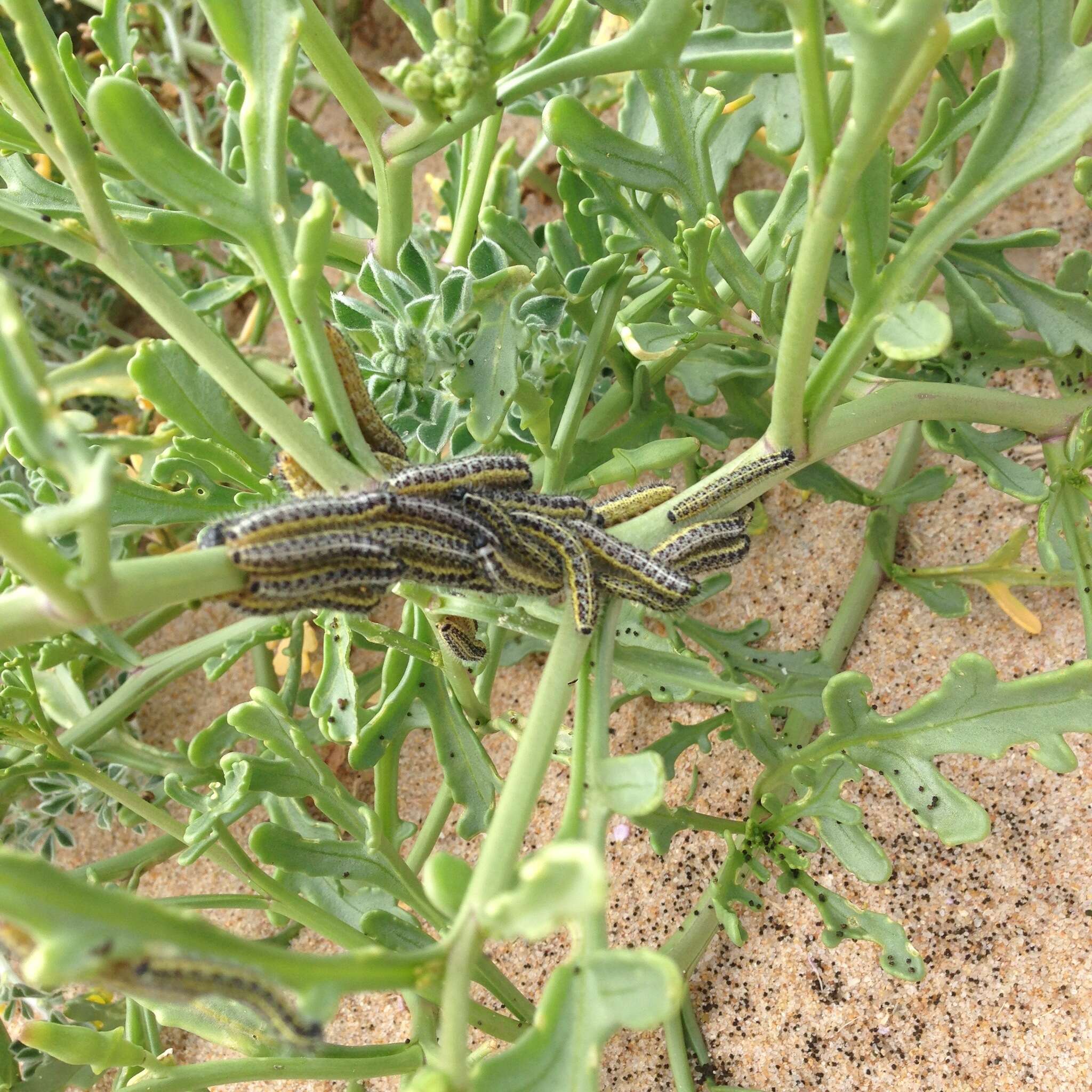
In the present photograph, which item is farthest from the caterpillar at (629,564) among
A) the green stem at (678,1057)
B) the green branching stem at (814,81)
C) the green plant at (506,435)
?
the green stem at (678,1057)

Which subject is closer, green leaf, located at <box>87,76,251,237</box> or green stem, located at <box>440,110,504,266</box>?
green leaf, located at <box>87,76,251,237</box>

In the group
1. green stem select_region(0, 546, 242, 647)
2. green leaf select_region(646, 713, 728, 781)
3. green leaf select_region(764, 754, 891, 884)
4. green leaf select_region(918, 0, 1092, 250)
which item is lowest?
green leaf select_region(646, 713, 728, 781)

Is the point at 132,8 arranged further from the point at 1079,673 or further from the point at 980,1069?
the point at 980,1069

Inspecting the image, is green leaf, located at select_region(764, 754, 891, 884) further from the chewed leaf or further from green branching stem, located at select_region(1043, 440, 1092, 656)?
green branching stem, located at select_region(1043, 440, 1092, 656)

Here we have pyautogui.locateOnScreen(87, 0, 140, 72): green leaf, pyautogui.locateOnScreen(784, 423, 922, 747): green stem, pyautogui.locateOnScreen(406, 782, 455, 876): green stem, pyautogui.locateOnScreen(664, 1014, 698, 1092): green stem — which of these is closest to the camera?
pyautogui.locateOnScreen(87, 0, 140, 72): green leaf

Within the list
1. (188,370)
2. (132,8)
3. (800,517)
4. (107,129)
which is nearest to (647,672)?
(188,370)

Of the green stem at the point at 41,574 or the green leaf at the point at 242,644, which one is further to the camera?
the green leaf at the point at 242,644

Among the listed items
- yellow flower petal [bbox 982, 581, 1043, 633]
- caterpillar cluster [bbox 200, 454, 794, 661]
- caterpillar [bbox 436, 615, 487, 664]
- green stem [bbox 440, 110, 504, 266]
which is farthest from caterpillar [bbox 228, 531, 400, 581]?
yellow flower petal [bbox 982, 581, 1043, 633]

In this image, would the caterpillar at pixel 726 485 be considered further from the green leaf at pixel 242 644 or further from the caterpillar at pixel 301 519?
the green leaf at pixel 242 644
